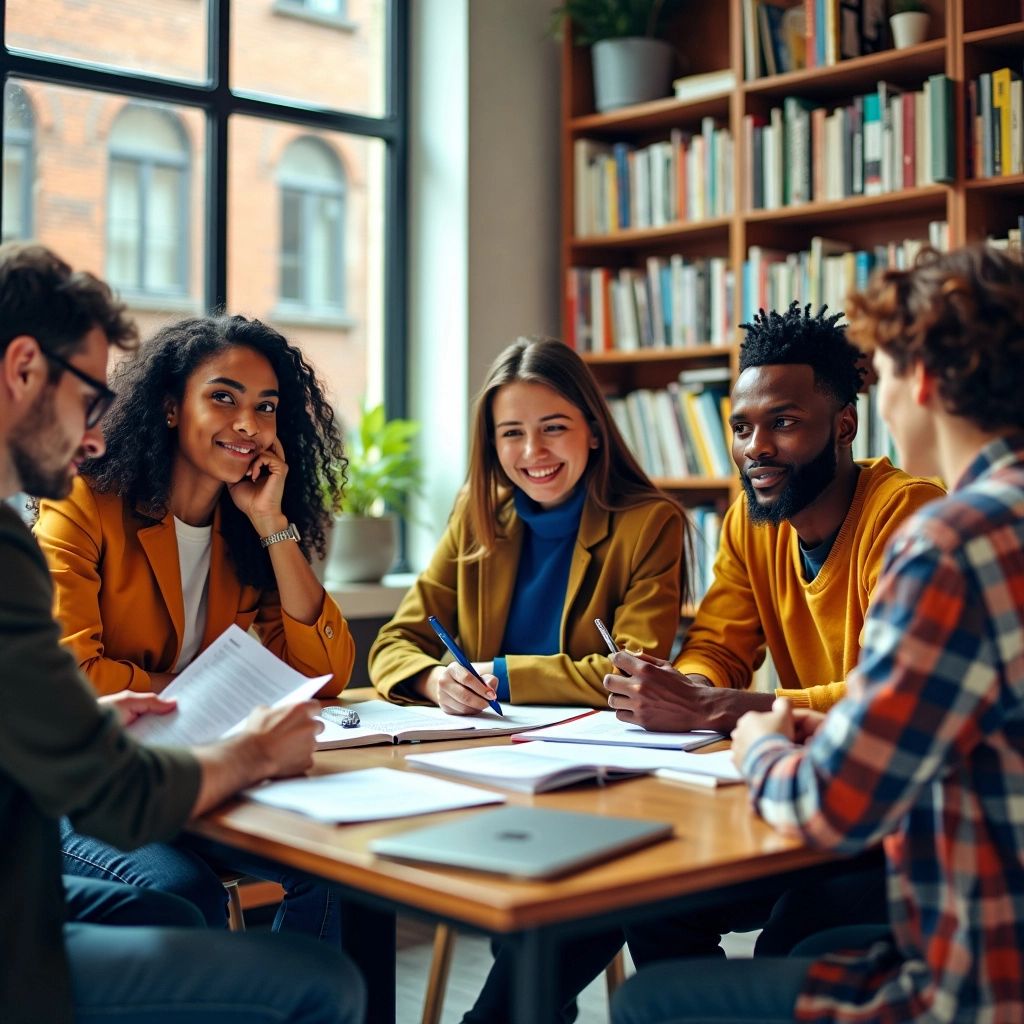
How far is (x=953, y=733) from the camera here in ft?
3.94

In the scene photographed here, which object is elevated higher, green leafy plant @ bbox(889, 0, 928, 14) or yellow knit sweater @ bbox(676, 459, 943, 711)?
green leafy plant @ bbox(889, 0, 928, 14)

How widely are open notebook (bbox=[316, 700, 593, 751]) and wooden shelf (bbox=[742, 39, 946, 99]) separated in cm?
210

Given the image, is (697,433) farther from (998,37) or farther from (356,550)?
(998,37)

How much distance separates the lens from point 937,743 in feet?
3.93

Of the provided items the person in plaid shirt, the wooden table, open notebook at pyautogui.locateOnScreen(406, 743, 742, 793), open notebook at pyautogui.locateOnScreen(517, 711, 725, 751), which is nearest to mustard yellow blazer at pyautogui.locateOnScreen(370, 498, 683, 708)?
open notebook at pyautogui.locateOnScreen(517, 711, 725, 751)

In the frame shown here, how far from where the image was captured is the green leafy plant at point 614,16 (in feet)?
13.3

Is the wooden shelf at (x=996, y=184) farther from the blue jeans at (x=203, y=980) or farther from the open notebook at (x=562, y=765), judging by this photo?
the blue jeans at (x=203, y=980)

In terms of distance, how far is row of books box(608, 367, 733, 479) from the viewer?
3.90m

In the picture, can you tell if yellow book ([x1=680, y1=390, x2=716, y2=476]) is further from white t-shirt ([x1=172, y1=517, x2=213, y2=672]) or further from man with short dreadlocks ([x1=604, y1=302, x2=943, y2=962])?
white t-shirt ([x1=172, y1=517, x2=213, y2=672])

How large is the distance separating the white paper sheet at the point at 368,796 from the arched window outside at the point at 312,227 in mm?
3027

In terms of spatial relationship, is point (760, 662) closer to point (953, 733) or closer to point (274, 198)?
point (953, 733)

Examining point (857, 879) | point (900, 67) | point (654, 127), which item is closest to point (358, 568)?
point (654, 127)

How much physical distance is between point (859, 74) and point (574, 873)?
9.61 ft

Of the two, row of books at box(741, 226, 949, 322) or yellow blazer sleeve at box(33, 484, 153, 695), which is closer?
yellow blazer sleeve at box(33, 484, 153, 695)
